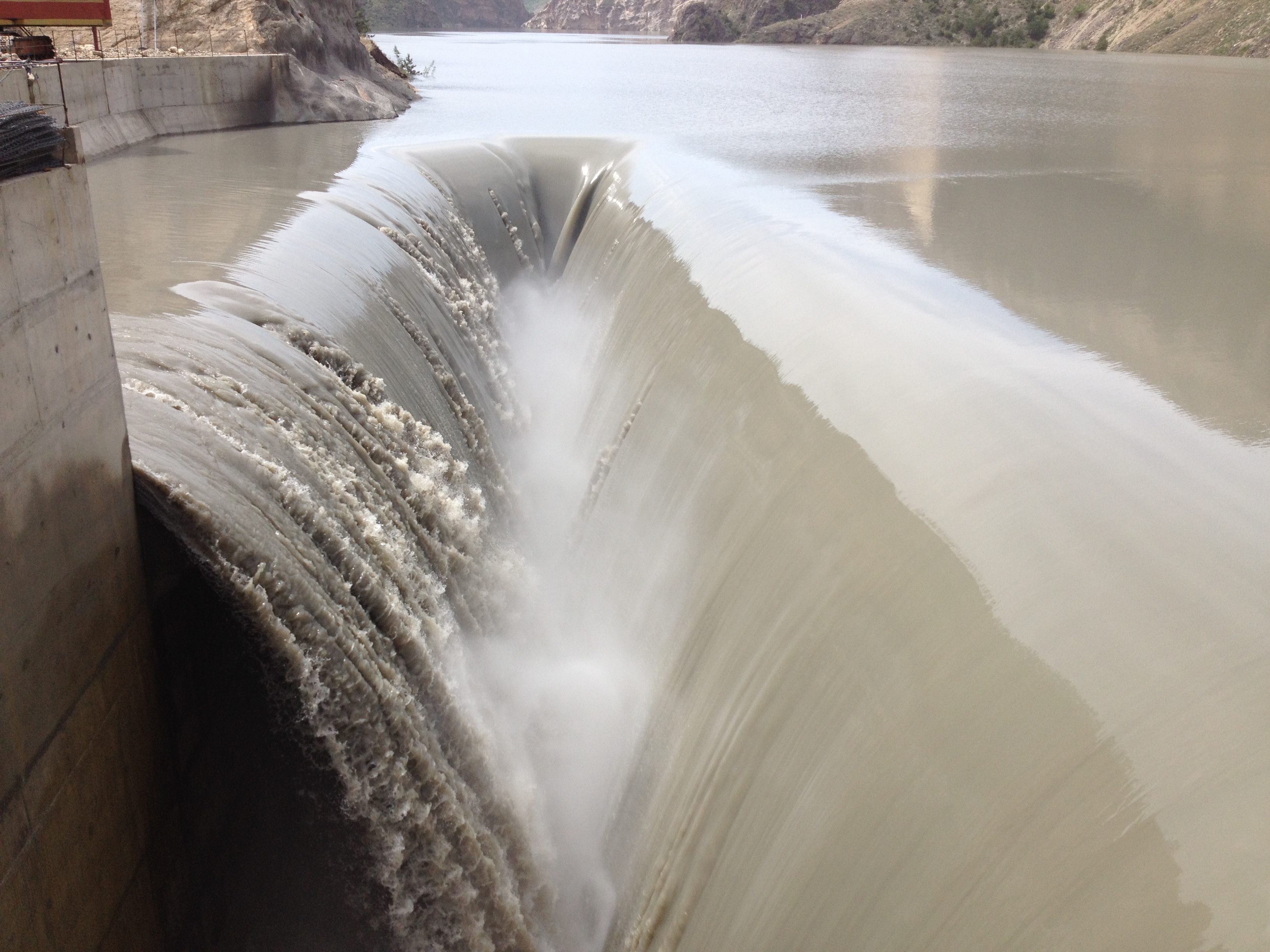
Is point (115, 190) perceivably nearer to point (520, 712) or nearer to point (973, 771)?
point (520, 712)

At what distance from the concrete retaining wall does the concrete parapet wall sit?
6279 mm

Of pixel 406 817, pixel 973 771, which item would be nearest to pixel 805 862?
pixel 973 771

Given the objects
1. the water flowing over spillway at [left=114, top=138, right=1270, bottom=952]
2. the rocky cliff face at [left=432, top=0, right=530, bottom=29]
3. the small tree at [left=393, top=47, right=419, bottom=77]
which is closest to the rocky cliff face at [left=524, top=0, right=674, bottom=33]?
the rocky cliff face at [left=432, top=0, right=530, bottom=29]

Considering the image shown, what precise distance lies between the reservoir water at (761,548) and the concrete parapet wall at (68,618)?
306mm

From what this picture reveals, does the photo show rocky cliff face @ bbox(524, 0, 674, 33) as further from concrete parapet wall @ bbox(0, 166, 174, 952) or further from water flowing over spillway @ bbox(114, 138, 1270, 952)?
concrete parapet wall @ bbox(0, 166, 174, 952)

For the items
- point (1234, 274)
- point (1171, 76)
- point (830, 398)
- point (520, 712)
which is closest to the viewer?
point (830, 398)

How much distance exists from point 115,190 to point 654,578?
19.5ft

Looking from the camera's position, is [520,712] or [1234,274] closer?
[520,712]

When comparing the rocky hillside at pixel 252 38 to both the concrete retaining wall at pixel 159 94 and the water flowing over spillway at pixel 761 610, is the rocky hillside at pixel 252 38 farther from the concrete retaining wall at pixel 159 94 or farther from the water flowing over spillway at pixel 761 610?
the water flowing over spillway at pixel 761 610

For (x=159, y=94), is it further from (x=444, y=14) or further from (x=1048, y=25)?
(x=444, y=14)

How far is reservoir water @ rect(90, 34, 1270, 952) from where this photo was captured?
2.47 m

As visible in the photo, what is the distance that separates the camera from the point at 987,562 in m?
2.96

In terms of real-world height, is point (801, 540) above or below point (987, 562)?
below

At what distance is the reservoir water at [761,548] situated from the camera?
2.47m
